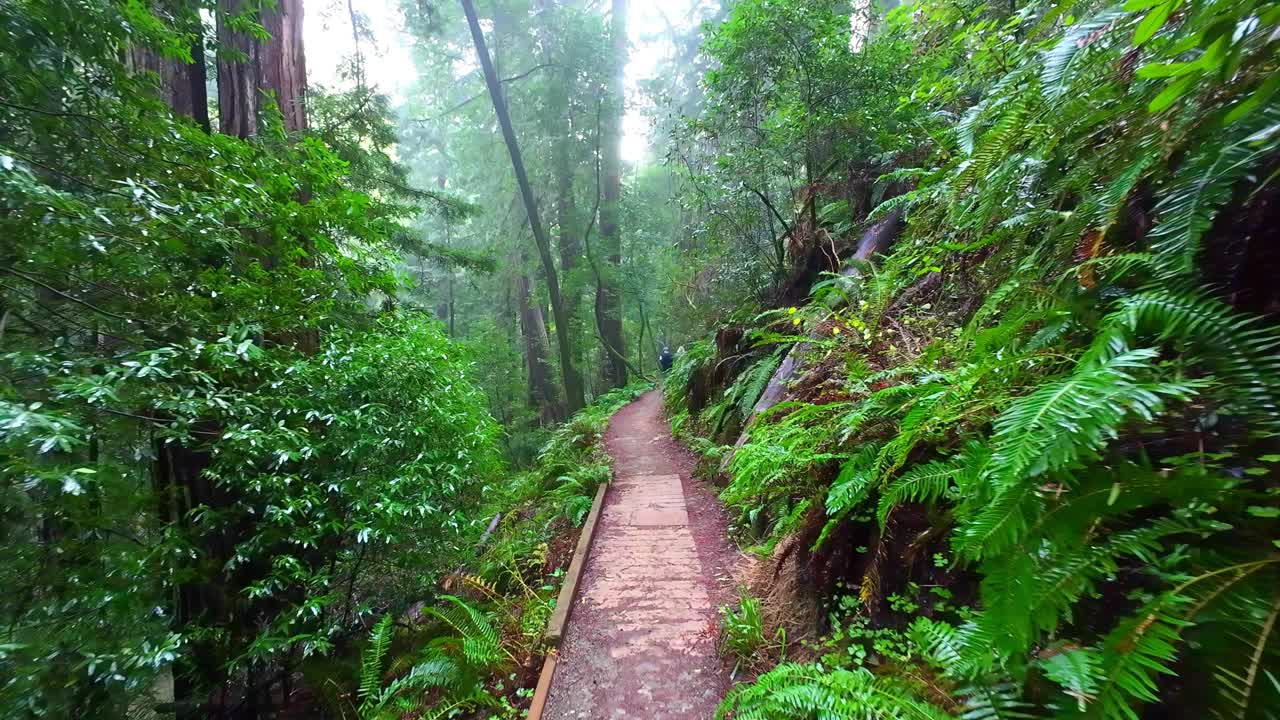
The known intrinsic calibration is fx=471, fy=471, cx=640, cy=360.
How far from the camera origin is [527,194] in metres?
10.6

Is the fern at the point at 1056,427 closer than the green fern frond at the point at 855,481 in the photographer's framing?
Yes

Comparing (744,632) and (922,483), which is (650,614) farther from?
(922,483)

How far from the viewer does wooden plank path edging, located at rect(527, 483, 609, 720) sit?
2.85m

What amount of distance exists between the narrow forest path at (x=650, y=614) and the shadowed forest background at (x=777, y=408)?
0.26 metres

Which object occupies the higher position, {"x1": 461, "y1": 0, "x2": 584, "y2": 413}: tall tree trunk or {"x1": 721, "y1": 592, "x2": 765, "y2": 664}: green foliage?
{"x1": 461, "y1": 0, "x2": 584, "y2": 413}: tall tree trunk

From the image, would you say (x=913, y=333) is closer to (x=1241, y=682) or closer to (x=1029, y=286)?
(x=1029, y=286)

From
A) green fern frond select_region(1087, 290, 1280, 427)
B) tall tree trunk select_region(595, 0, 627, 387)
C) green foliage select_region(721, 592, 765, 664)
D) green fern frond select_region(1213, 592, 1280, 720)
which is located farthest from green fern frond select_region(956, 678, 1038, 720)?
tall tree trunk select_region(595, 0, 627, 387)

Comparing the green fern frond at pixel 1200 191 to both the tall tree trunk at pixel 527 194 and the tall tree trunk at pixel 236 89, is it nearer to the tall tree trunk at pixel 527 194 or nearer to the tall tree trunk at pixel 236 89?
the tall tree trunk at pixel 236 89

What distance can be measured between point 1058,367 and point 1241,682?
3.40 ft

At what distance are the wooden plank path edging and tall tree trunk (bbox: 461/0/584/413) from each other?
6.77 meters

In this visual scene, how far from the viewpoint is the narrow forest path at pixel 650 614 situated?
2.77 m

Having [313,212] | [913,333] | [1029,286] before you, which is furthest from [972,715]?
[313,212]

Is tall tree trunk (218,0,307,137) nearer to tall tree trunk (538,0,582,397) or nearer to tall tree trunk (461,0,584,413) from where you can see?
tall tree trunk (461,0,584,413)

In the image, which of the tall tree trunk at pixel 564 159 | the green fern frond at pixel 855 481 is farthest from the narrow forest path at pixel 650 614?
the tall tree trunk at pixel 564 159
